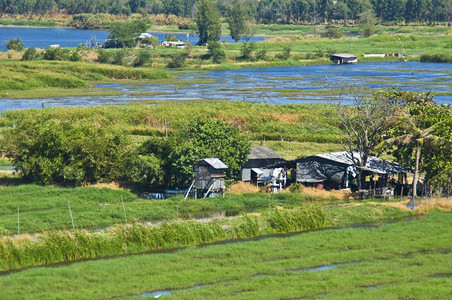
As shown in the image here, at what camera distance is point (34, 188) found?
118ft

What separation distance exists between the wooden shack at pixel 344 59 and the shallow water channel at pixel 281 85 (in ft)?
8.45

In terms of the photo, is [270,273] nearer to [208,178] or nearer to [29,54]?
[208,178]

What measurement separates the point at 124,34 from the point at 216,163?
96138 mm

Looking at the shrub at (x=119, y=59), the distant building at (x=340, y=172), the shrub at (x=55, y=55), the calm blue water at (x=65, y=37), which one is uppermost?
the distant building at (x=340, y=172)

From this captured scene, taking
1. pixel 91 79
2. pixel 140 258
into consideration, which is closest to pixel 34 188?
pixel 140 258

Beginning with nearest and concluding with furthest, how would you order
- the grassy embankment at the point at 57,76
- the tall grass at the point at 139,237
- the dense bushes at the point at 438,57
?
the tall grass at the point at 139,237
the grassy embankment at the point at 57,76
the dense bushes at the point at 438,57

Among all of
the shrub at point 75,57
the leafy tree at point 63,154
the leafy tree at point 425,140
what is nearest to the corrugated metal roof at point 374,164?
the leafy tree at point 425,140

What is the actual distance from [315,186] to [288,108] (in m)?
23.6

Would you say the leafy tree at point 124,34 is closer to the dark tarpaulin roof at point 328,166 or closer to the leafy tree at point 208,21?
the leafy tree at point 208,21

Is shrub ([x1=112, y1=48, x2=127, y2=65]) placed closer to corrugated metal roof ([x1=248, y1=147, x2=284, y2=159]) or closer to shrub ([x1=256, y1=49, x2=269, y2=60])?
shrub ([x1=256, y1=49, x2=269, y2=60])

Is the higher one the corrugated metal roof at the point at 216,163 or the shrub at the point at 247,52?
the corrugated metal roof at the point at 216,163

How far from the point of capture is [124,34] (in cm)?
12762

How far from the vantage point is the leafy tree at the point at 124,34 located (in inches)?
5017

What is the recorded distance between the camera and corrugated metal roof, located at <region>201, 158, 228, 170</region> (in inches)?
1379
